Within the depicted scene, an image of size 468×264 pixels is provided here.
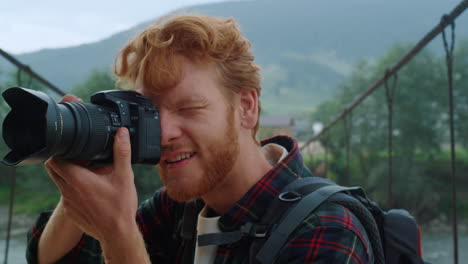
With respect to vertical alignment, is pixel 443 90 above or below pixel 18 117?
below

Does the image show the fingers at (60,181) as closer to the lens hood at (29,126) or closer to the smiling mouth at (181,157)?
the lens hood at (29,126)

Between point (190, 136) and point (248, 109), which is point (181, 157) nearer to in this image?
point (190, 136)

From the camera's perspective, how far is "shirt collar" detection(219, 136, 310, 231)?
84 centimetres

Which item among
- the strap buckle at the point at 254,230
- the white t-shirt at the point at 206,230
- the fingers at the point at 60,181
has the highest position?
the fingers at the point at 60,181

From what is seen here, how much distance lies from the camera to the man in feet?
0.09

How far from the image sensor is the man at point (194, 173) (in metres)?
0.67

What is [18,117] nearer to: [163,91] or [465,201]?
[163,91]

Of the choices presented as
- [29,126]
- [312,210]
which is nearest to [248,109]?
[312,210]

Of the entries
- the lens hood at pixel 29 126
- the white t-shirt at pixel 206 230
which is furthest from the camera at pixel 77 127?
the white t-shirt at pixel 206 230

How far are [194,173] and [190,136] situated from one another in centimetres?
6

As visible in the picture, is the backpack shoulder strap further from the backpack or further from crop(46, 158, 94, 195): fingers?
crop(46, 158, 94, 195): fingers

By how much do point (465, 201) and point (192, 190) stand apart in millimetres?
21292

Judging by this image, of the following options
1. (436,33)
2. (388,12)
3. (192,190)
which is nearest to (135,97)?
(192,190)

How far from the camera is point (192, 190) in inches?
32.5
